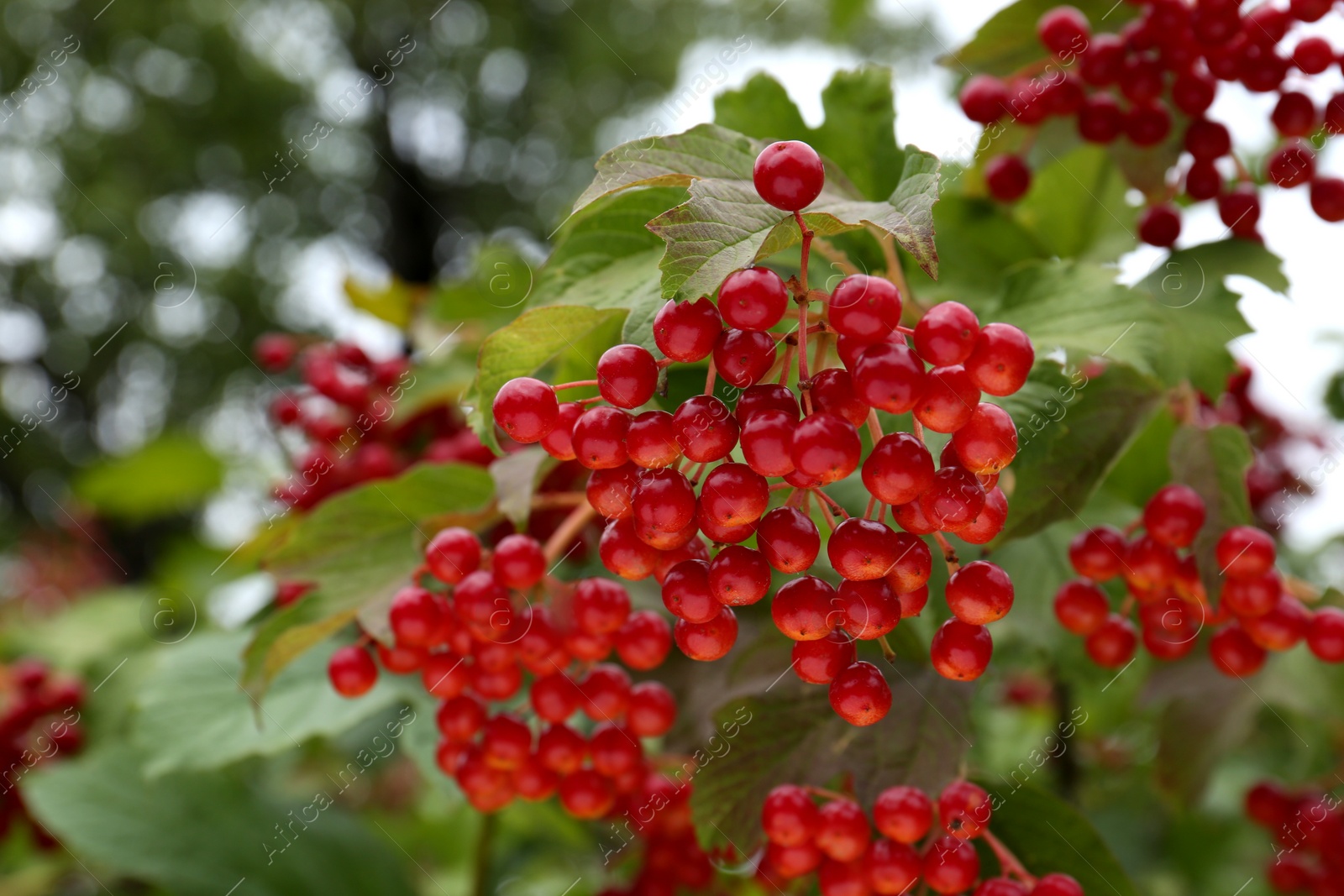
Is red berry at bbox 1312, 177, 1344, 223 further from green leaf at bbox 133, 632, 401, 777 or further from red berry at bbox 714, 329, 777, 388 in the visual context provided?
green leaf at bbox 133, 632, 401, 777

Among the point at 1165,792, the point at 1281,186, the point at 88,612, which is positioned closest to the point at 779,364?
the point at 1281,186

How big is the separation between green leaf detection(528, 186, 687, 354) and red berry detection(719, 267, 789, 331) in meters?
0.19

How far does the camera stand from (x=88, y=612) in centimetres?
202

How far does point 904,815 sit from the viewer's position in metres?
0.62

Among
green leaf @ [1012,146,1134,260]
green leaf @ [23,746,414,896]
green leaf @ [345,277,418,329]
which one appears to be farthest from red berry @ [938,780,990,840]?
green leaf @ [345,277,418,329]

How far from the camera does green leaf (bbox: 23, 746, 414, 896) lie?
1147 mm

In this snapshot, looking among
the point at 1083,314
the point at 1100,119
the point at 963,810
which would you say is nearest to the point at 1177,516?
the point at 1083,314

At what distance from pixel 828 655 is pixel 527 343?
0.26m

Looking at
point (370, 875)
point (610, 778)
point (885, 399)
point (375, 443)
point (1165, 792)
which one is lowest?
point (1165, 792)

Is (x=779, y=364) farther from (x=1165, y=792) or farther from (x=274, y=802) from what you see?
(x=274, y=802)

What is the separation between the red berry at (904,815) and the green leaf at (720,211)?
37 centimetres

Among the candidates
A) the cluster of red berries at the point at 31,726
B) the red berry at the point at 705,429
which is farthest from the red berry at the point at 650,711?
the cluster of red berries at the point at 31,726

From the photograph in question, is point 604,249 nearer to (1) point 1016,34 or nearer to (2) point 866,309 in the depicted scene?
(2) point 866,309

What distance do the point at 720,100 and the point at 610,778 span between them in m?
0.58
